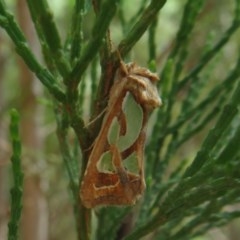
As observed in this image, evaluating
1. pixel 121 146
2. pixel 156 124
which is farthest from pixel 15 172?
pixel 156 124

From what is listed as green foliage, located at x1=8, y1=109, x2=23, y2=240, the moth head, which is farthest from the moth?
green foliage, located at x1=8, y1=109, x2=23, y2=240

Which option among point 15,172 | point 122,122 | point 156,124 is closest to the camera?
point 15,172

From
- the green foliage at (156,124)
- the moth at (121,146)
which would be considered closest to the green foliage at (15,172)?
the green foliage at (156,124)

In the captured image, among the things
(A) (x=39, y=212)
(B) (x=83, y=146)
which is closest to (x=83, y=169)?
(B) (x=83, y=146)

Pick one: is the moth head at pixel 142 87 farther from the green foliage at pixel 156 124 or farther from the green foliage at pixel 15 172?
the green foliage at pixel 15 172

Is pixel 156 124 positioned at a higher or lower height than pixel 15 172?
higher

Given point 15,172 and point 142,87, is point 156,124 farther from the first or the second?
point 15,172

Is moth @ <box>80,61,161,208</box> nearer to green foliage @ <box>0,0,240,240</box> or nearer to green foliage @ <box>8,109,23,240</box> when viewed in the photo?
green foliage @ <box>0,0,240,240</box>

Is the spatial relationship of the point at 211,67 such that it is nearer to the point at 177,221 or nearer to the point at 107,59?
the point at 177,221
